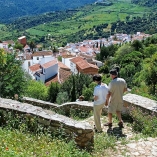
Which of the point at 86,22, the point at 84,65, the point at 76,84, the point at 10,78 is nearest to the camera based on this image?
the point at 10,78

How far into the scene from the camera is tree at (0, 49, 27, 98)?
12.9 meters

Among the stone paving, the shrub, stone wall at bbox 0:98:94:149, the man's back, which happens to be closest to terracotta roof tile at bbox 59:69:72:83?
the shrub

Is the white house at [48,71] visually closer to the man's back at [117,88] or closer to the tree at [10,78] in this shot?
the tree at [10,78]

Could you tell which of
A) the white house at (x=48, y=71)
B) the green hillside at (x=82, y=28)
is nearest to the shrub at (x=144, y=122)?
the white house at (x=48, y=71)

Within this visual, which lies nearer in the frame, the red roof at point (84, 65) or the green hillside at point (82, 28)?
the red roof at point (84, 65)

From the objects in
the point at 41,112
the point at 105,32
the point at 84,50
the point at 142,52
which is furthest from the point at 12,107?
the point at 105,32

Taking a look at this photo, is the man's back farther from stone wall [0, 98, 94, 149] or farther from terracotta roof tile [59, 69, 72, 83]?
terracotta roof tile [59, 69, 72, 83]

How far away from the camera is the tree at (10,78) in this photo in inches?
507

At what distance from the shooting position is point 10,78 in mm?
13180

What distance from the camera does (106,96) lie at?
7172mm

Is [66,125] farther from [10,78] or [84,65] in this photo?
[84,65]

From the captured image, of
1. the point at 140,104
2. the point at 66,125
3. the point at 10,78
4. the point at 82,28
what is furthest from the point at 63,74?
the point at 82,28

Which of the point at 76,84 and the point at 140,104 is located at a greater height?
the point at 140,104

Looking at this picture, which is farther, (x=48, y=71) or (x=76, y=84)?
(x=48, y=71)
